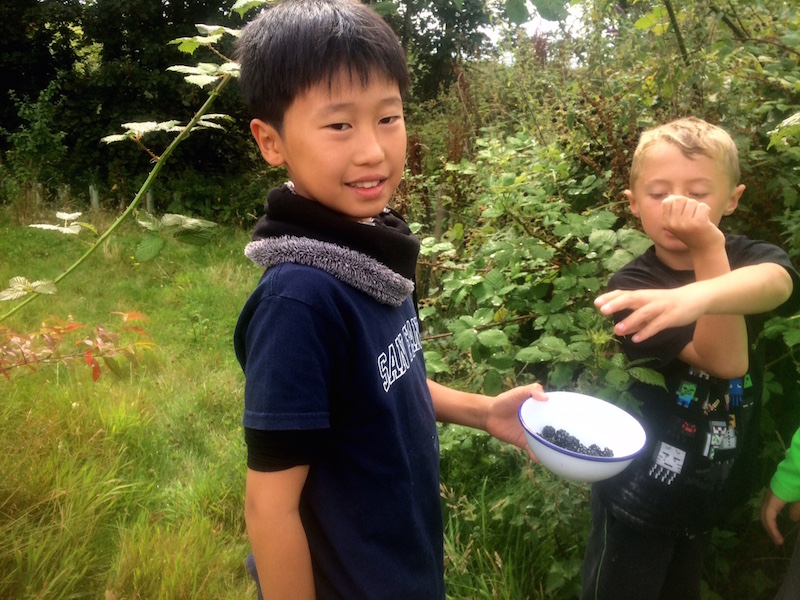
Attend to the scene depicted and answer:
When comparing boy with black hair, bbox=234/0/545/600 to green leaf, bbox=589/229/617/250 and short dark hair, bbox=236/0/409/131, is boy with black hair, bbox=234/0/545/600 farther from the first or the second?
green leaf, bbox=589/229/617/250

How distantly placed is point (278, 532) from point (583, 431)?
886 mm

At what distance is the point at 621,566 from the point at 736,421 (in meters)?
0.47

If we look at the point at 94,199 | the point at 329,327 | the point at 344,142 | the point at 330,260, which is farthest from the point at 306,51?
the point at 94,199

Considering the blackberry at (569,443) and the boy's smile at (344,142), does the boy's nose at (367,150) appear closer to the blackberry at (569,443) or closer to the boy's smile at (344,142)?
the boy's smile at (344,142)

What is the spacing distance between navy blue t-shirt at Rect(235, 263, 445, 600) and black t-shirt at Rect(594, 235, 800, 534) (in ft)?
1.99

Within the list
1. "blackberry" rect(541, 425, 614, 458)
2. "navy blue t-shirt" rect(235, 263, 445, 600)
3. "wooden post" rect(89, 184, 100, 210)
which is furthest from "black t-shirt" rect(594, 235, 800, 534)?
"wooden post" rect(89, 184, 100, 210)

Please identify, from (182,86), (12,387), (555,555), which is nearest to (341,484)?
(555,555)

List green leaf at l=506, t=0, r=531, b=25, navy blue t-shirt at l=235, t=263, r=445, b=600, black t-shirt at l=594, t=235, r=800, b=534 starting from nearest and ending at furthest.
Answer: navy blue t-shirt at l=235, t=263, r=445, b=600 < green leaf at l=506, t=0, r=531, b=25 < black t-shirt at l=594, t=235, r=800, b=534

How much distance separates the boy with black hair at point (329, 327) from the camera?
35.9 inches

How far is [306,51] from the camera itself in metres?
0.98

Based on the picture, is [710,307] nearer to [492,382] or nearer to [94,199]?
[492,382]

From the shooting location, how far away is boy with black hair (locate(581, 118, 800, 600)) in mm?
1370

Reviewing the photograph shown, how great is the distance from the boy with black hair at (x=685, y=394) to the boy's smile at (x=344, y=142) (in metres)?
0.62

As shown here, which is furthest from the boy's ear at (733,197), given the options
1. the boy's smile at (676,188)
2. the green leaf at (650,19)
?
the green leaf at (650,19)
